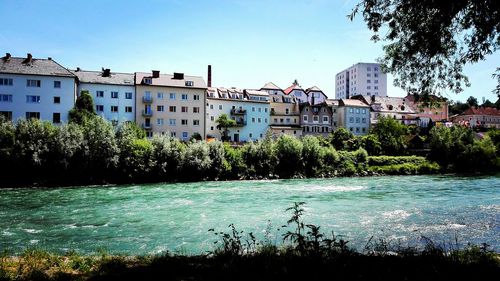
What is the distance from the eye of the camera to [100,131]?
43.8 meters

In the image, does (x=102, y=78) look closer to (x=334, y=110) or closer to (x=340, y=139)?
(x=340, y=139)

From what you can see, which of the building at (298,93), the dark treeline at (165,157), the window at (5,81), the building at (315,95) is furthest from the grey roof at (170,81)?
the building at (315,95)

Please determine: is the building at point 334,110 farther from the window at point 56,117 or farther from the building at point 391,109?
the window at point 56,117

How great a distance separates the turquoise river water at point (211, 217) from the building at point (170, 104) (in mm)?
30801

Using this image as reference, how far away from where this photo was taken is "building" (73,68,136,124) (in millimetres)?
59500

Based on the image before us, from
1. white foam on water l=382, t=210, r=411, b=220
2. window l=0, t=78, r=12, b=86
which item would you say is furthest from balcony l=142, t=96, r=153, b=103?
white foam on water l=382, t=210, r=411, b=220

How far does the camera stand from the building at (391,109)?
333ft

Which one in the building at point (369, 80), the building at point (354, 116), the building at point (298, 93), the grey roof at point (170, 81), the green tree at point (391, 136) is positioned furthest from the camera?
the building at point (369, 80)

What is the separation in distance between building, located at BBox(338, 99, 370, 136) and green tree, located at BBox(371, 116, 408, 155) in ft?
37.4

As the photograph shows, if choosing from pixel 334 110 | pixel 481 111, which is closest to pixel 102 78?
pixel 334 110

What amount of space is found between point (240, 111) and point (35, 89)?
36971mm

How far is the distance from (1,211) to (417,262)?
24.0 meters

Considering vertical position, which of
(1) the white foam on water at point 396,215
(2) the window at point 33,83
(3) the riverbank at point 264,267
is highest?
(2) the window at point 33,83

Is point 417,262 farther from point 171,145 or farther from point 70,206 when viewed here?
point 171,145
